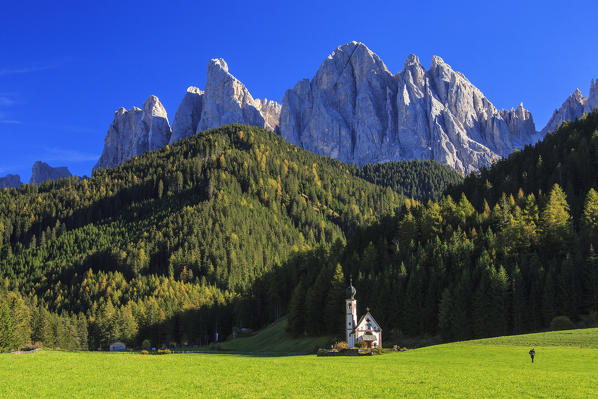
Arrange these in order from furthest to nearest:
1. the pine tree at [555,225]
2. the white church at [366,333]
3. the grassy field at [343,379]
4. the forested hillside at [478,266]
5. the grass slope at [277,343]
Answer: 1. the pine tree at [555,225]
2. the grass slope at [277,343]
3. the white church at [366,333]
4. the forested hillside at [478,266]
5. the grassy field at [343,379]

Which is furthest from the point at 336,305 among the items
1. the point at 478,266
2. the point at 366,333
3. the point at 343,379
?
the point at 343,379

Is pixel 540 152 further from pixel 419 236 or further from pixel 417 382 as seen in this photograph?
pixel 417 382

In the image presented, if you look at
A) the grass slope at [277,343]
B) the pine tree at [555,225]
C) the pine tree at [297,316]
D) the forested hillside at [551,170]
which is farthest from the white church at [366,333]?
the forested hillside at [551,170]

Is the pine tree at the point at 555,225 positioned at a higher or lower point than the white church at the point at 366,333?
higher

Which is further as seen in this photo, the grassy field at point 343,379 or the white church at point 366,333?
the white church at point 366,333

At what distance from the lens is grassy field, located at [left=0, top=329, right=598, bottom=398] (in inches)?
1175

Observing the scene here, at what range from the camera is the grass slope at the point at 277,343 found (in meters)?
87.8

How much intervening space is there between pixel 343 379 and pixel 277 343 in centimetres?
6211

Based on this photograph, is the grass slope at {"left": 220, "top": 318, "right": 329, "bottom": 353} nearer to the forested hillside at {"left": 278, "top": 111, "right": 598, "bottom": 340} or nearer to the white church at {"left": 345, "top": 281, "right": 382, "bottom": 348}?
the forested hillside at {"left": 278, "top": 111, "right": 598, "bottom": 340}

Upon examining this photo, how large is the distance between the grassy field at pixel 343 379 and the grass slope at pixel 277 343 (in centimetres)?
3621

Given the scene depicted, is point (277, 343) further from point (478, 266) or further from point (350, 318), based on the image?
point (478, 266)

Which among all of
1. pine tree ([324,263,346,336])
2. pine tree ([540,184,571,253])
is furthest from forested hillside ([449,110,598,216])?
pine tree ([324,263,346,336])

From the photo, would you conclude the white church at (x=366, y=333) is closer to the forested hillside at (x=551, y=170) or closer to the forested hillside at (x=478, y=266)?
the forested hillside at (x=478, y=266)

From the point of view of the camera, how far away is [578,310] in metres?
74.9
